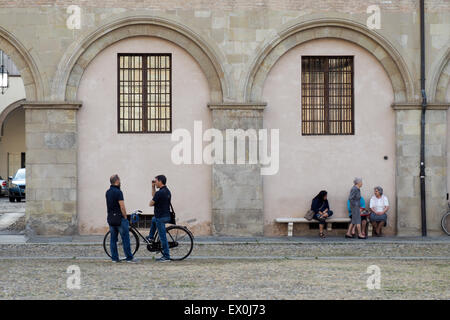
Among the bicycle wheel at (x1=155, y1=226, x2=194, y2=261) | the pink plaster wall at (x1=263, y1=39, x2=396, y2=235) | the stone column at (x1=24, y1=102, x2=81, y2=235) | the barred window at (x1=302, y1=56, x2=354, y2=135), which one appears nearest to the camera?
the bicycle wheel at (x1=155, y1=226, x2=194, y2=261)

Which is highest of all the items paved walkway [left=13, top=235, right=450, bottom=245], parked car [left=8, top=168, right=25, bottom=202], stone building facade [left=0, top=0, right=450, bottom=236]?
stone building facade [left=0, top=0, right=450, bottom=236]

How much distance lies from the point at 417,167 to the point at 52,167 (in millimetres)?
9201

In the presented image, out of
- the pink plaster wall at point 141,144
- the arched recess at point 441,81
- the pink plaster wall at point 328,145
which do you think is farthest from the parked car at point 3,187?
the arched recess at point 441,81

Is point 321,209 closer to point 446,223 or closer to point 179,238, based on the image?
point 446,223

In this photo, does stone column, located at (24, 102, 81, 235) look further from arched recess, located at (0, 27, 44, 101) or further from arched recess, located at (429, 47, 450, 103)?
arched recess, located at (429, 47, 450, 103)

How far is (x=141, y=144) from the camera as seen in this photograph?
20.8 meters

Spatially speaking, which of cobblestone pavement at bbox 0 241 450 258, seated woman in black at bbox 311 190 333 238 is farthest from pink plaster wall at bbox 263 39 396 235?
cobblestone pavement at bbox 0 241 450 258

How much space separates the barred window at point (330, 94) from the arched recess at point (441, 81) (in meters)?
2.06

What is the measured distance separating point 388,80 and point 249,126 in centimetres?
381

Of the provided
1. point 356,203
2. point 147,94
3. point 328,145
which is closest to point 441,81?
point 328,145

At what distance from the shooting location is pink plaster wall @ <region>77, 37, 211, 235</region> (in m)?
20.6

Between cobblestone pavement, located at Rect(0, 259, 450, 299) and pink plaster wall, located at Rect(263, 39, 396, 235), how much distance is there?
525cm

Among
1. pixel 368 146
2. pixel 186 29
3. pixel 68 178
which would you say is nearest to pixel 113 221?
pixel 68 178

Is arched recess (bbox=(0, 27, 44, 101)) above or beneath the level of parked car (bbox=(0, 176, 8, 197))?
above
